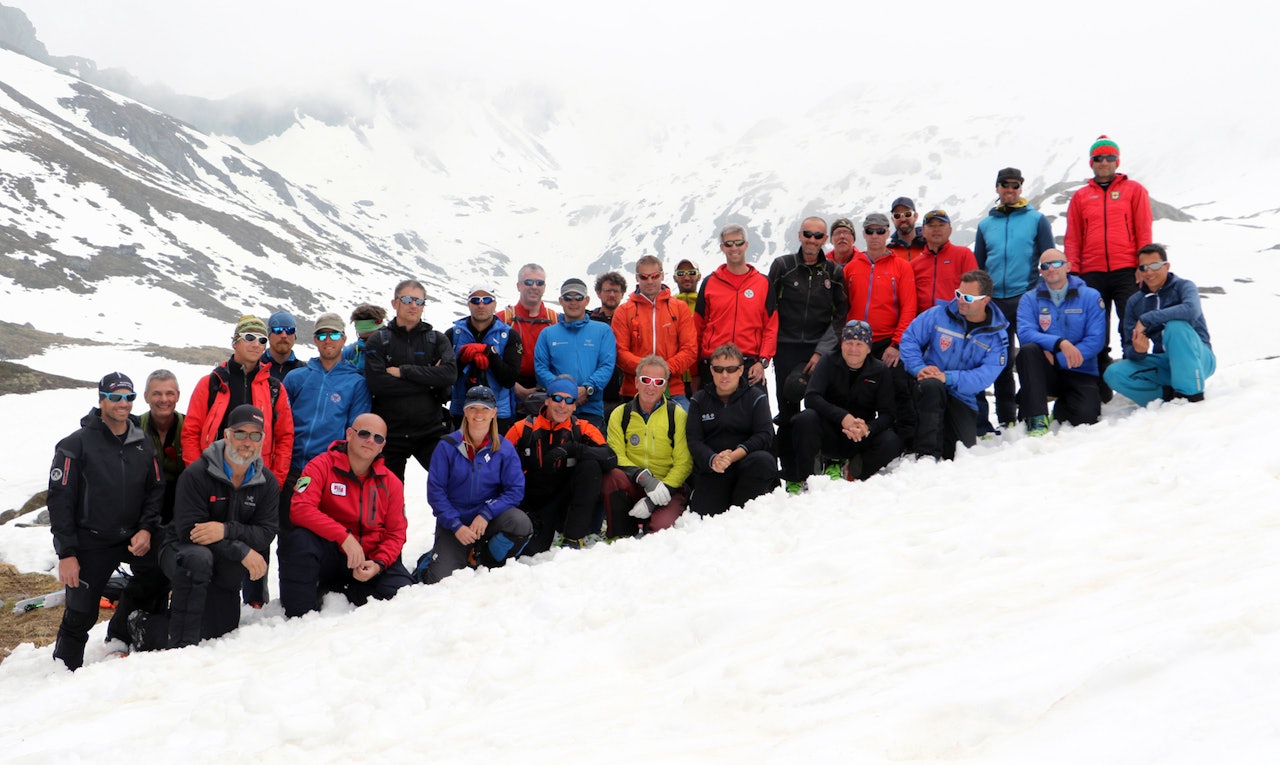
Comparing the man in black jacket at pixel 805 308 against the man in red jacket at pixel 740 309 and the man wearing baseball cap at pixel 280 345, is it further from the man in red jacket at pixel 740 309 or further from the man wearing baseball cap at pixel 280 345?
the man wearing baseball cap at pixel 280 345

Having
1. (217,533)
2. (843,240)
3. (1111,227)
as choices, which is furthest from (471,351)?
(1111,227)

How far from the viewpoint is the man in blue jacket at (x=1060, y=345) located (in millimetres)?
8844

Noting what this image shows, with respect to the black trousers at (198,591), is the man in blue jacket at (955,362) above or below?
above

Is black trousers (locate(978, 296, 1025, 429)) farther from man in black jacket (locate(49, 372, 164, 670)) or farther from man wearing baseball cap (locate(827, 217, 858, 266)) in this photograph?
A: man in black jacket (locate(49, 372, 164, 670))

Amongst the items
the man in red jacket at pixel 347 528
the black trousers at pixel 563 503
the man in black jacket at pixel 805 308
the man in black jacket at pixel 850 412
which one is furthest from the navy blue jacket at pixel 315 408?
the man in black jacket at pixel 805 308

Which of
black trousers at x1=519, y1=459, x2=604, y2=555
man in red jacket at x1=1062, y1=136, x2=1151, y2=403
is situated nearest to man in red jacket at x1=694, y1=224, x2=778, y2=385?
black trousers at x1=519, y1=459, x2=604, y2=555

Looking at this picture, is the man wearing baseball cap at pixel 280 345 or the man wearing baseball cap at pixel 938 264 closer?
the man wearing baseball cap at pixel 280 345

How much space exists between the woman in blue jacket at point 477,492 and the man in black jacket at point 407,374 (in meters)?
0.80

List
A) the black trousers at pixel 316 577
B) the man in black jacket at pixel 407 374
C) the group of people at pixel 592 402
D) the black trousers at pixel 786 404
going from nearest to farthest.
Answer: the group of people at pixel 592 402 < the black trousers at pixel 316 577 < the man in black jacket at pixel 407 374 < the black trousers at pixel 786 404

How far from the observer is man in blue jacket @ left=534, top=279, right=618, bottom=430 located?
9.12 metres

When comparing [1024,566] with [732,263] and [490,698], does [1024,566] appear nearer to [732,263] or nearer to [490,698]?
[490,698]

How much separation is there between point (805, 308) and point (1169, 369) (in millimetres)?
3877

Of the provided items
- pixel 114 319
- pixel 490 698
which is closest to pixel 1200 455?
pixel 490 698

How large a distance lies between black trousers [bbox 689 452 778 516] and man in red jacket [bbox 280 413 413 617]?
3003mm
